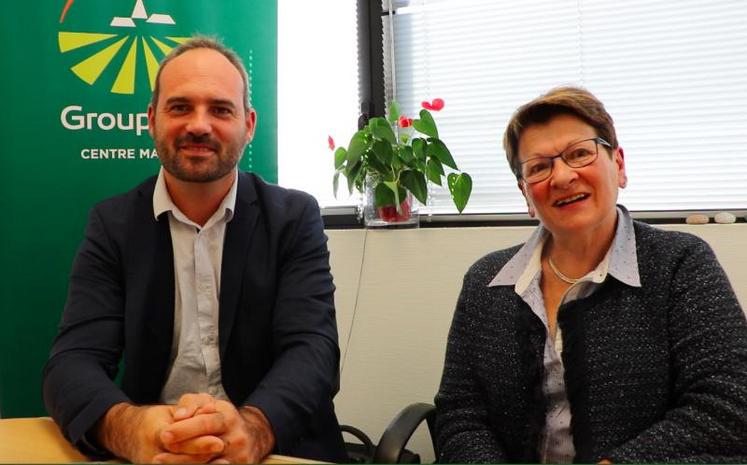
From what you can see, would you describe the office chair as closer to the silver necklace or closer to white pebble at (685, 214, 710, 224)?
the silver necklace

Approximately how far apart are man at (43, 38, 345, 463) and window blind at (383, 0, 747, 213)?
44.2 inches

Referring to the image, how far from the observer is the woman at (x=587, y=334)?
4.16 ft

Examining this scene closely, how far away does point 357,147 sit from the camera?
7.71 ft

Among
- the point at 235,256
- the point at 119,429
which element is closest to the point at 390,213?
the point at 235,256

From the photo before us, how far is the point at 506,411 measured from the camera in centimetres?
148

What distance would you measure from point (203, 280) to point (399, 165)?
40.2 inches

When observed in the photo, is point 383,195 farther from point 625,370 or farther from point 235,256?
point 625,370

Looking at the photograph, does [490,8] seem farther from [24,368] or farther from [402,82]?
[24,368]

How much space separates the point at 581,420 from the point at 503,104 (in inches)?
58.0

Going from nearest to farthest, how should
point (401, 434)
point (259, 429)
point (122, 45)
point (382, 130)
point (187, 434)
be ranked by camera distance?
point (187, 434), point (259, 429), point (401, 434), point (122, 45), point (382, 130)

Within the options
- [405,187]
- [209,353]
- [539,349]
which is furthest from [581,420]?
[405,187]

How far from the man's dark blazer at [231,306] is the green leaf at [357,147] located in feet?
2.42

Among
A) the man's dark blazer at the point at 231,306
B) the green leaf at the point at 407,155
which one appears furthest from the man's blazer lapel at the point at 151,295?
the green leaf at the point at 407,155

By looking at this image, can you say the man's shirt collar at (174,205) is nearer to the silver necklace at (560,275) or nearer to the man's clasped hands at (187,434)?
the man's clasped hands at (187,434)
